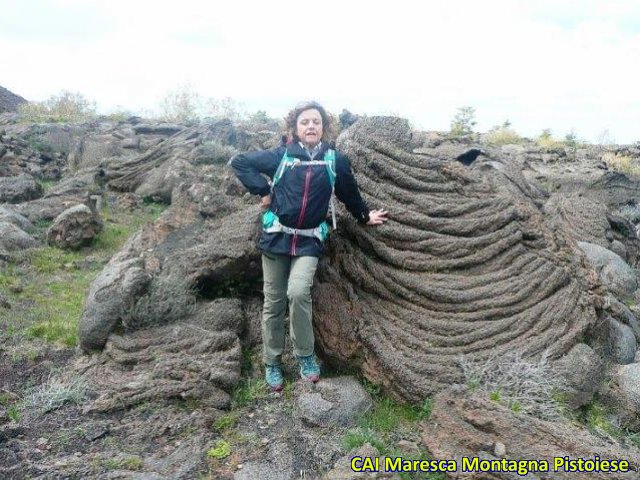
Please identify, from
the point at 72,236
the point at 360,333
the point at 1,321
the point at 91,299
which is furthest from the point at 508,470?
the point at 72,236

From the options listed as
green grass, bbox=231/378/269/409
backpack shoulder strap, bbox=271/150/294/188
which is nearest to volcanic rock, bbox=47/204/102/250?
green grass, bbox=231/378/269/409

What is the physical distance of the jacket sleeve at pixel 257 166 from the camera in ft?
14.6

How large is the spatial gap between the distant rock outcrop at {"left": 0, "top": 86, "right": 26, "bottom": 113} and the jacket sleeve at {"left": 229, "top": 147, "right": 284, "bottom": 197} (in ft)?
103

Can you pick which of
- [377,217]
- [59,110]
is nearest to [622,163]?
[377,217]

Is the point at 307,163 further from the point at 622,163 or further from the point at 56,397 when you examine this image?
the point at 622,163

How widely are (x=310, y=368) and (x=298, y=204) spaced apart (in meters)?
1.35

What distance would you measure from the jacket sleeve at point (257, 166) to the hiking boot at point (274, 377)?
1407 millimetres

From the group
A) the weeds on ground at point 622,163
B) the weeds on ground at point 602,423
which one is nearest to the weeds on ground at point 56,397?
the weeds on ground at point 602,423

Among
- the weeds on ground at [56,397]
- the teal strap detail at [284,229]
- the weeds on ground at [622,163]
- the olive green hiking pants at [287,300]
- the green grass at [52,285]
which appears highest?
the weeds on ground at [622,163]

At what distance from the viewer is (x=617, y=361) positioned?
5.05 meters

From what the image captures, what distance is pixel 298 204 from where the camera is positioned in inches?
166

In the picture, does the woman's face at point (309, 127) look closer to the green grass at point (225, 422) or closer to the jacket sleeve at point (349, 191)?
the jacket sleeve at point (349, 191)

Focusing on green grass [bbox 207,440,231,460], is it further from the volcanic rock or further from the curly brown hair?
the volcanic rock

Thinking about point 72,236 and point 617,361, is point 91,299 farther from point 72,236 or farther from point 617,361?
point 72,236
